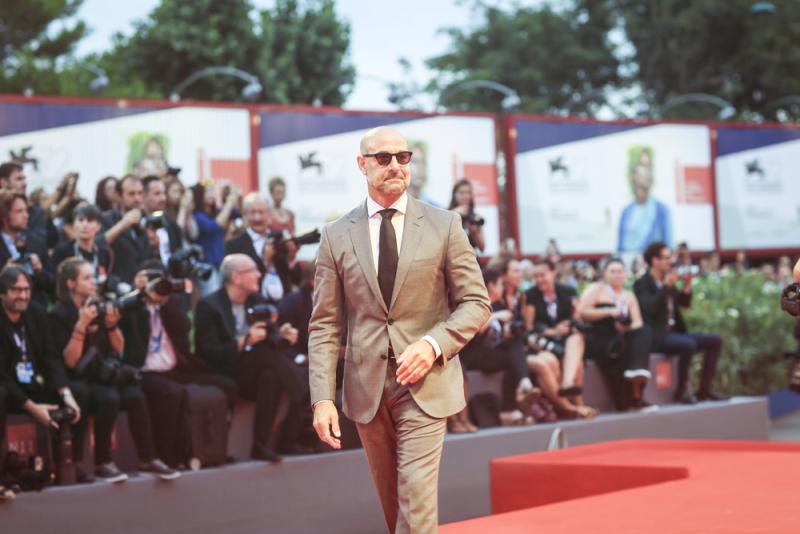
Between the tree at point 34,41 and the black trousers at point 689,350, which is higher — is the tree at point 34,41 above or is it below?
above

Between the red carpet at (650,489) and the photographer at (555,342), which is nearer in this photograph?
the red carpet at (650,489)

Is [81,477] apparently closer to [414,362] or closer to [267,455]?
[267,455]

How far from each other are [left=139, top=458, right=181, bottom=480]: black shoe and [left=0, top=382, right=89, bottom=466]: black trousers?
39 centimetres

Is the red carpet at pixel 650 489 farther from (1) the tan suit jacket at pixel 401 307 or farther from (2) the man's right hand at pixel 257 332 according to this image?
(2) the man's right hand at pixel 257 332

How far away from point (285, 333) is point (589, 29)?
38915mm

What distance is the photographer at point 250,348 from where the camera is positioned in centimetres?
799

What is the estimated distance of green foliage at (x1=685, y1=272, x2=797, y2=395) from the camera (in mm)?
14352

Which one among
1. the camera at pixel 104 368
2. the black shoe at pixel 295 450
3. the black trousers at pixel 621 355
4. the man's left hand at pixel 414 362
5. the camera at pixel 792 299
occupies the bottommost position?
the black shoe at pixel 295 450

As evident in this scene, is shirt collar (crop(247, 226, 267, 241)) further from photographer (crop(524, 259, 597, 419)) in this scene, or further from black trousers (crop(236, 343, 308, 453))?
photographer (crop(524, 259, 597, 419))

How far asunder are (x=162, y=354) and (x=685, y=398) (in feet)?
17.7

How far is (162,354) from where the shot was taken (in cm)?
793

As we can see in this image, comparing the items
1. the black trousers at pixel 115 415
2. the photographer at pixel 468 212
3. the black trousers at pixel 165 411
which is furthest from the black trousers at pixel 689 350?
the black trousers at pixel 115 415

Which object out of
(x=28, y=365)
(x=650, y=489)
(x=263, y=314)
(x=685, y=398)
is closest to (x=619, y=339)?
(x=685, y=398)

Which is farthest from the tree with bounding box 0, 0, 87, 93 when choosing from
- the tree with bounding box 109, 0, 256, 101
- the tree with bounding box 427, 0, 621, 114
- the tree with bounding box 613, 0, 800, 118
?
the tree with bounding box 613, 0, 800, 118
